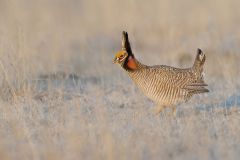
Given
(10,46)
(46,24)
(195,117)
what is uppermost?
(46,24)

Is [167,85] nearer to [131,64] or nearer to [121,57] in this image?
[131,64]

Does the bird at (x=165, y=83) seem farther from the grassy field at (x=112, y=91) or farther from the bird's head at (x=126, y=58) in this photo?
the grassy field at (x=112, y=91)

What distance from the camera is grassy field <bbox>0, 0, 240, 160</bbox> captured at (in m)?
6.26

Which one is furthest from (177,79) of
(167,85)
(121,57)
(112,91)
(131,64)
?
(112,91)

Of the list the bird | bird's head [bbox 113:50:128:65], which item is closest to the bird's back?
the bird

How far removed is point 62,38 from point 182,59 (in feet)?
9.99

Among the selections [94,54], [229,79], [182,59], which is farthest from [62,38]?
[229,79]

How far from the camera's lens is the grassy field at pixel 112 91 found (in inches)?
246

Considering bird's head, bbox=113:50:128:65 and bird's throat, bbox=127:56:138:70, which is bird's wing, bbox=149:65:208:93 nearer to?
bird's throat, bbox=127:56:138:70

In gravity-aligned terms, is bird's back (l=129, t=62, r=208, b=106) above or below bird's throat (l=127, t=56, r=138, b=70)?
below

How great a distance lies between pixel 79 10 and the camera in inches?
842

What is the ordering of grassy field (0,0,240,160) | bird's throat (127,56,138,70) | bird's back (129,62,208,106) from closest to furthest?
1. grassy field (0,0,240,160)
2. bird's back (129,62,208,106)
3. bird's throat (127,56,138,70)

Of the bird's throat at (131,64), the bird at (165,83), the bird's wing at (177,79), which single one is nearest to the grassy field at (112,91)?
the bird at (165,83)

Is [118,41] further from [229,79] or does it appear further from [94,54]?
[229,79]
